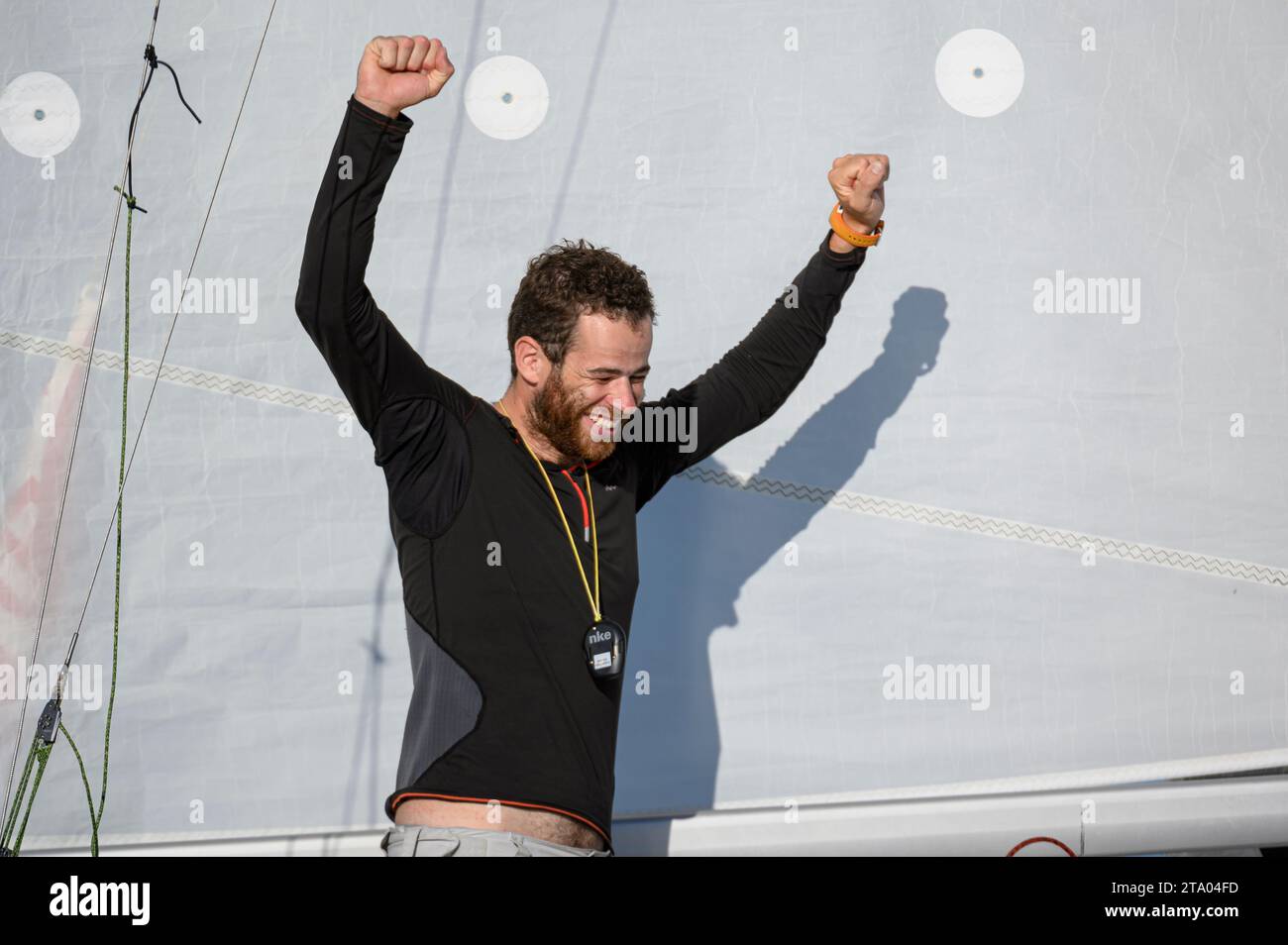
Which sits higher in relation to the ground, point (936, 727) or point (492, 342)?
point (492, 342)

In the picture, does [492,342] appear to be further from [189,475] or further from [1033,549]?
[1033,549]

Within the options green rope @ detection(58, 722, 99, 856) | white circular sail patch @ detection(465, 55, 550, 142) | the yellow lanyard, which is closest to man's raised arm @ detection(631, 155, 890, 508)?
the yellow lanyard

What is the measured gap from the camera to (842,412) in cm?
219

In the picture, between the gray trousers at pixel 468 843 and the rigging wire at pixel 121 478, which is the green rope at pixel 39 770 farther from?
the gray trousers at pixel 468 843

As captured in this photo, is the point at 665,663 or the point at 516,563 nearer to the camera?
the point at 516,563

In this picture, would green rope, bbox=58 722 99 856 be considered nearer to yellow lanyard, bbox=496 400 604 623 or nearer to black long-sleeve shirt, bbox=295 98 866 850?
black long-sleeve shirt, bbox=295 98 866 850

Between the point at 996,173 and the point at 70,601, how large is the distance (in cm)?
160

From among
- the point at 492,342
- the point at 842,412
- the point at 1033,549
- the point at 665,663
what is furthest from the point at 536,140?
the point at 1033,549

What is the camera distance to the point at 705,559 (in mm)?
2189

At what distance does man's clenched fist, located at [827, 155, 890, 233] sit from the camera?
1752 mm

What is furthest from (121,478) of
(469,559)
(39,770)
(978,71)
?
(978,71)

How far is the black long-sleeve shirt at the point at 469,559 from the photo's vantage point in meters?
1.41

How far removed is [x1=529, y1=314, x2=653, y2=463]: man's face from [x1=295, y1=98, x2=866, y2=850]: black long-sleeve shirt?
0.07m

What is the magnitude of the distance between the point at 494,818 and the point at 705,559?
0.80 m
